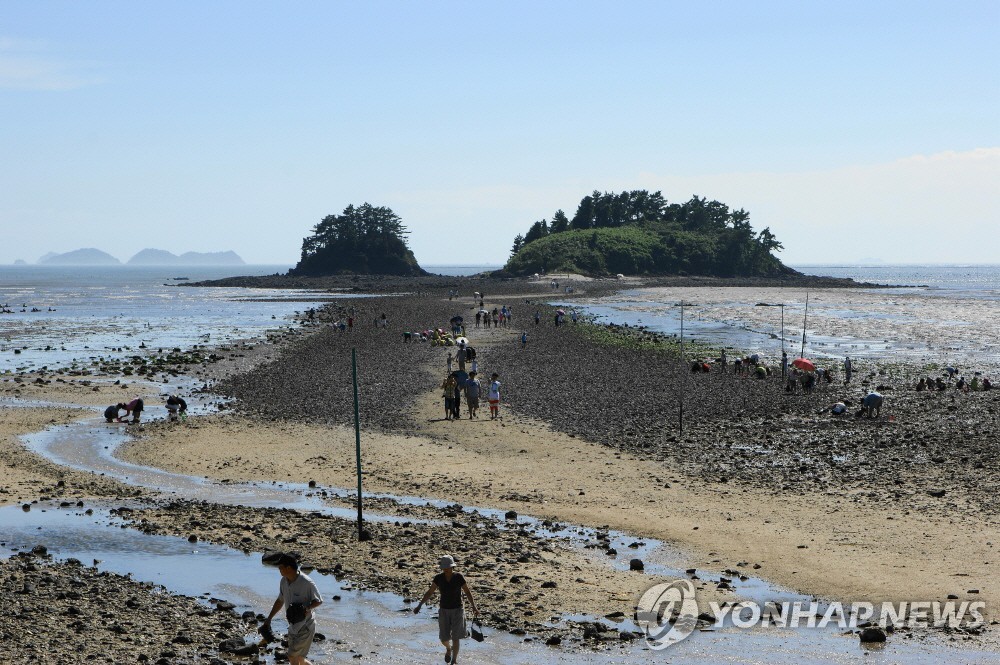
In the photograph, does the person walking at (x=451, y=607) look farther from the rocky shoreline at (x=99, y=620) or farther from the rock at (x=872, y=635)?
the rock at (x=872, y=635)

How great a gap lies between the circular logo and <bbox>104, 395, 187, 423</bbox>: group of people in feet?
70.2

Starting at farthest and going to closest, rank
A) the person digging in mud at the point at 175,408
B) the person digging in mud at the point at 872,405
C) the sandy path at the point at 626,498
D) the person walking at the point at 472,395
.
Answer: the person digging in mud at the point at 175,408
the person walking at the point at 472,395
the person digging in mud at the point at 872,405
the sandy path at the point at 626,498

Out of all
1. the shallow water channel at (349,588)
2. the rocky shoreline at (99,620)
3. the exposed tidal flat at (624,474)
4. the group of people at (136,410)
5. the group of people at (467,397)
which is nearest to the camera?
the rocky shoreline at (99,620)

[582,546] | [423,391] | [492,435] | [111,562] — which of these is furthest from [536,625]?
[423,391]

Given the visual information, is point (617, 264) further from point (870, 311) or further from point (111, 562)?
point (111, 562)

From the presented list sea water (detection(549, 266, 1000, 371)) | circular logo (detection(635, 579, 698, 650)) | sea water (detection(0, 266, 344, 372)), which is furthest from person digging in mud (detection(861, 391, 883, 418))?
sea water (detection(0, 266, 344, 372))

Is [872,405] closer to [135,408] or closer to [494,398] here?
[494,398]

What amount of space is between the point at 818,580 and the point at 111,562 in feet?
39.4

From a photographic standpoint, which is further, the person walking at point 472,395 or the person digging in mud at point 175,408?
the person digging in mud at point 175,408

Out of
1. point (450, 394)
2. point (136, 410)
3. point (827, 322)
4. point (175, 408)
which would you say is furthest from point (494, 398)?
point (827, 322)

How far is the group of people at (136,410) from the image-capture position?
3200cm

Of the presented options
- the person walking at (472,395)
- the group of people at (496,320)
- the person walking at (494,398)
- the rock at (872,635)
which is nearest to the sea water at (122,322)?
the group of people at (496,320)

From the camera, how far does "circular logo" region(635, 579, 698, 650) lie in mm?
13695

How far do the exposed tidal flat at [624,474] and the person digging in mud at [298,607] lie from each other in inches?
142
